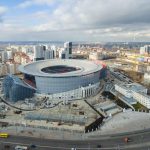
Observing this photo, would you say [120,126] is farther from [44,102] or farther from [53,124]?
[44,102]

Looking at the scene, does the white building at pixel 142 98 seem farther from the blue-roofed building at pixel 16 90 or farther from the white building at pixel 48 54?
the white building at pixel 48 54

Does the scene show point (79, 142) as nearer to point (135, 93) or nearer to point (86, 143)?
point (86, 143)

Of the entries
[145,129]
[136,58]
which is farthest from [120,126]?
[136,58]

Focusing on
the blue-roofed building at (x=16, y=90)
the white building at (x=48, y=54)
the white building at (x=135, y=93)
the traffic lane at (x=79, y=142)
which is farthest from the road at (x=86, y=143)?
the white building at (x=48, y=54)

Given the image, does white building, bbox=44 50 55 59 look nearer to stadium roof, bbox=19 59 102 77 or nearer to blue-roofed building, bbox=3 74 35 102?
stadium roof, bbox=19 59 102 77

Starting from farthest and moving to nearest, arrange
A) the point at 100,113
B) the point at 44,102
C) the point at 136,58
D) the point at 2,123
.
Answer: the point at 136,58 → the point at 44,102 → the point at 100,113 → the point at 2,123

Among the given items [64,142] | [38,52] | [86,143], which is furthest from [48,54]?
[86,143]
